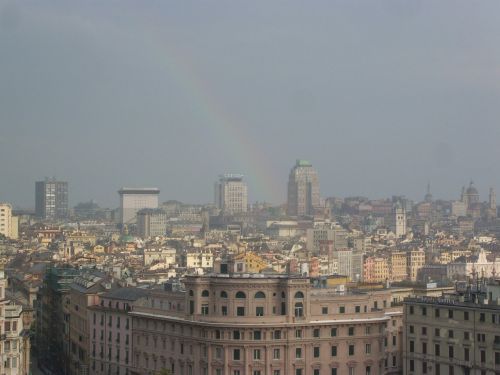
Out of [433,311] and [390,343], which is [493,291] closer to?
[433,311]

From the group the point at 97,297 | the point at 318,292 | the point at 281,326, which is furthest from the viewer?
the point at 97,297

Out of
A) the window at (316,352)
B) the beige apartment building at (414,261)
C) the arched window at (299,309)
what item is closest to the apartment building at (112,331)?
the arched window at (299,309)

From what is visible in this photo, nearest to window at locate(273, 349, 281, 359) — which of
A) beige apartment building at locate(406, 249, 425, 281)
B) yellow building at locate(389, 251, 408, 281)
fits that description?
yellow building at locate(389, 251, 408, 281)

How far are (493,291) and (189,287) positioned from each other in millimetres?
16678

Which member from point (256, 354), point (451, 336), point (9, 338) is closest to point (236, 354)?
point (256, 354)

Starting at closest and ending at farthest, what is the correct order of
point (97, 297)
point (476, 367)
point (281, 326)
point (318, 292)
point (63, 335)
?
point (476, 367), point (281, 326), point (318, 292), point (97, 297), point (63, 335)

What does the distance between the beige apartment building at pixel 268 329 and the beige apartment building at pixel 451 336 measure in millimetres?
2985

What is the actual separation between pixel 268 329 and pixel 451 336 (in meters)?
9.69

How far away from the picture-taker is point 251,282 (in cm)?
6644

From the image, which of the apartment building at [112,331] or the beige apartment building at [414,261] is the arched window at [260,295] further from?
the beige apartment building at [414,261]

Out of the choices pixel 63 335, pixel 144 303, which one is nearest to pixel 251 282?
pixel 144 303

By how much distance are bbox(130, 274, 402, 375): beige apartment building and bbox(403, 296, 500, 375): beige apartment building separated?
2.98m

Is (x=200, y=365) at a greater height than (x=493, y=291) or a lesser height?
lesser

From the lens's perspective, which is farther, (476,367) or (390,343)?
(390,343)
